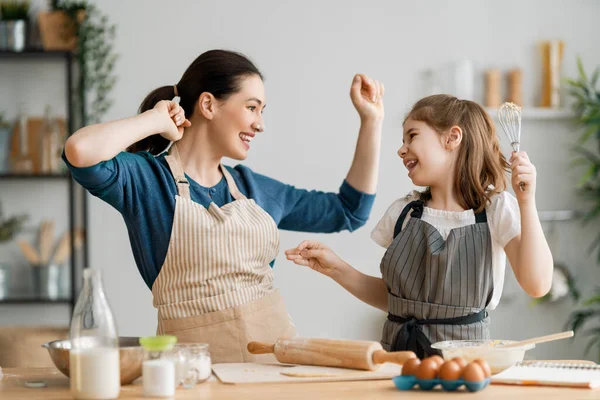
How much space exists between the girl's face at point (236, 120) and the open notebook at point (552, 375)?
897mm

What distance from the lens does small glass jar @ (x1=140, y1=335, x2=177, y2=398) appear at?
1346 millimetres

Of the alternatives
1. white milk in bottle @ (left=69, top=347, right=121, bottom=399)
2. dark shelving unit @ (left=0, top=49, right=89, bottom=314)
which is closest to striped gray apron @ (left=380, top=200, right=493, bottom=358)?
white milk in bottle @ (left=69, top=347, right=121, bottom=399)

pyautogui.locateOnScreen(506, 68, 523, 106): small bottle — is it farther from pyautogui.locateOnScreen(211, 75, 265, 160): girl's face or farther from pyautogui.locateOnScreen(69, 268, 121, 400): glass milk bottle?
pyautogui.locateOnScreen(69, 268, 121, 400): glass milk bottle

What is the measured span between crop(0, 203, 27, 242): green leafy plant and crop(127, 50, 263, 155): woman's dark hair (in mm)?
2106

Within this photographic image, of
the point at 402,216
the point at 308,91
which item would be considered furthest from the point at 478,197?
the point at 308,91

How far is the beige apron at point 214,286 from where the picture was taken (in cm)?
183

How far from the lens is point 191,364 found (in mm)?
1434

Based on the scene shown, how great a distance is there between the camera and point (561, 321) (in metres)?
3.96

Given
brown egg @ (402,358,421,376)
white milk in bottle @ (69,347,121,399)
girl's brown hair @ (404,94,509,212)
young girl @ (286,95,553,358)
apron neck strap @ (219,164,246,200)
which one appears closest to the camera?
white milk in bottle @ (69,347,121,399)

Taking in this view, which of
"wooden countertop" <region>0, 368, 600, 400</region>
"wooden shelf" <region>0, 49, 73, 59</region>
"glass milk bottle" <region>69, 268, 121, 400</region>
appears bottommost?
"wooden countertop" <region>0, 368, 600, 400</region>

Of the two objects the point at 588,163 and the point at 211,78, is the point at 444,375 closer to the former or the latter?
the point at 211,78

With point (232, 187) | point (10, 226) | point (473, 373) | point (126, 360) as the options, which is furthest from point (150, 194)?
point (10, 226)

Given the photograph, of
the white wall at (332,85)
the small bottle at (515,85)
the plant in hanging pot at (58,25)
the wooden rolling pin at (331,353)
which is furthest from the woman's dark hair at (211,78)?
the small bottle at (515,85)

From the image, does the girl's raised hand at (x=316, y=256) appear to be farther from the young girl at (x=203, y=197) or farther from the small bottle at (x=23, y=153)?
the small bottle at (x=23, y=153)
